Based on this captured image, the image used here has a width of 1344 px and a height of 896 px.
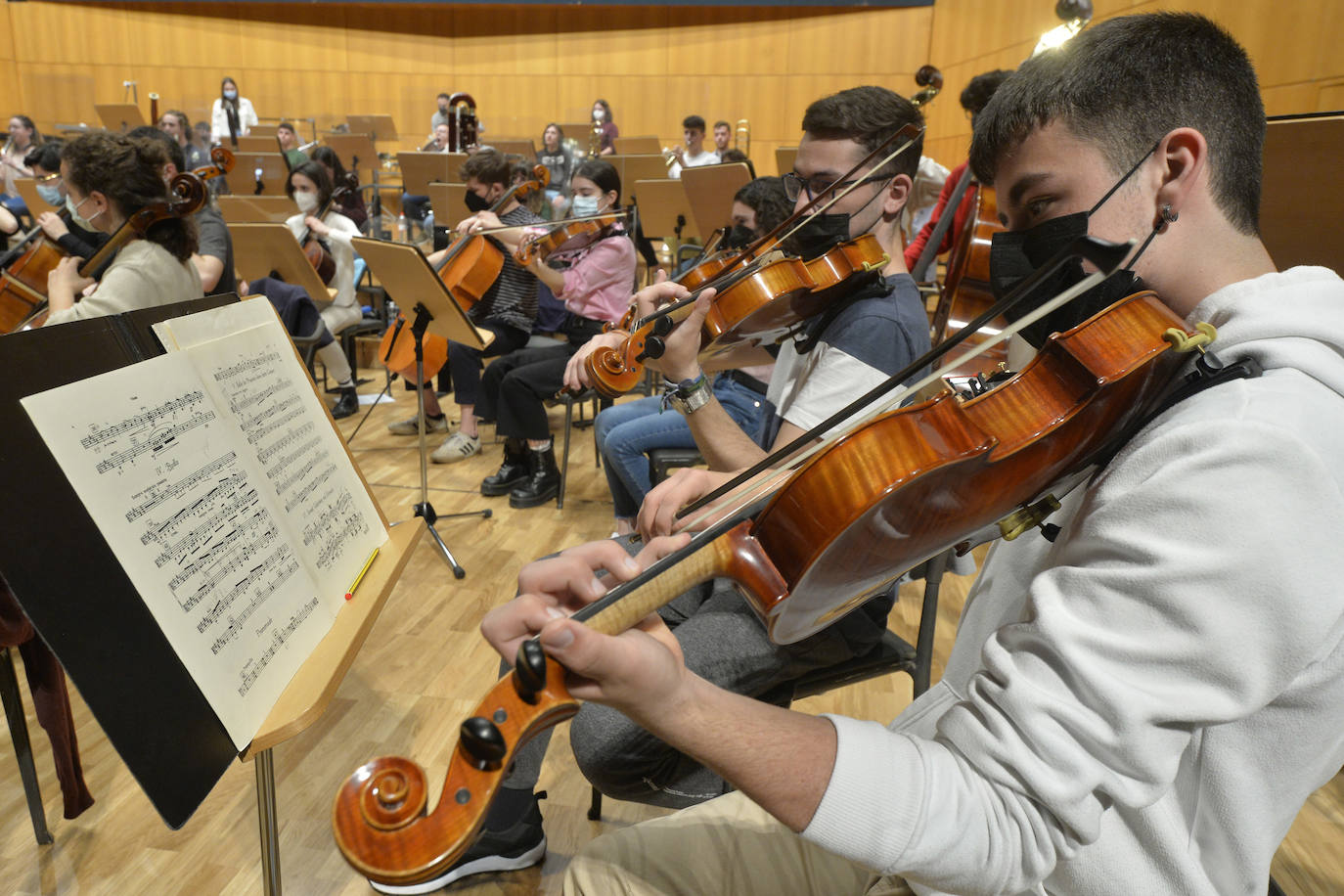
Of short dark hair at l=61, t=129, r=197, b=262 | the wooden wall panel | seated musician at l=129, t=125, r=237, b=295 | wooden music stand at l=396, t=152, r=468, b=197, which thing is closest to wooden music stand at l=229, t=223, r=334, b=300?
seated musician at l=129, t=125, r=237, b=295

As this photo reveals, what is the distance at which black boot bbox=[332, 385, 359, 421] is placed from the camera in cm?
462

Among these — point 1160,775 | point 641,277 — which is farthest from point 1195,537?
point 641,277

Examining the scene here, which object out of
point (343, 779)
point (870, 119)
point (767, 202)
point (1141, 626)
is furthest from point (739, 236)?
point (1141, 626)

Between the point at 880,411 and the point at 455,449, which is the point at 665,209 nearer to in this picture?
the point at 455,449

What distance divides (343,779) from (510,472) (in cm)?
207

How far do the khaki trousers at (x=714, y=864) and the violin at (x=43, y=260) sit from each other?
8.05ft

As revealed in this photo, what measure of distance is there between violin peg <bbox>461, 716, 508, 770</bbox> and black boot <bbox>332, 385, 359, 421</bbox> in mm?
4342

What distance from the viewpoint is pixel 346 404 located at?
15.2 feet

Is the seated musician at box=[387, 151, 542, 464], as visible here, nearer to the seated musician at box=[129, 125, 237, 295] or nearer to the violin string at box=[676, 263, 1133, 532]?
the seated musician at box=[129, 125, 237, 295]

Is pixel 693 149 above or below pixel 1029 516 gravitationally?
above

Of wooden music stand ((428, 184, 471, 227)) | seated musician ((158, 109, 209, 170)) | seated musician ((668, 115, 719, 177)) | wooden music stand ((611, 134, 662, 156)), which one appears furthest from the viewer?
seated musician ((158, 109, 209, 170))

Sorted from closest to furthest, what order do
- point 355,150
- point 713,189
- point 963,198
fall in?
point 963,198 < point 713,189 < point 355,150

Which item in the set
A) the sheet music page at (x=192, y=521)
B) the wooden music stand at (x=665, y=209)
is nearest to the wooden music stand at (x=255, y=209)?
the wooden music stand at (x=665, y=209)

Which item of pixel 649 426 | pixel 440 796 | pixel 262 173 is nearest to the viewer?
pixel 440 796
